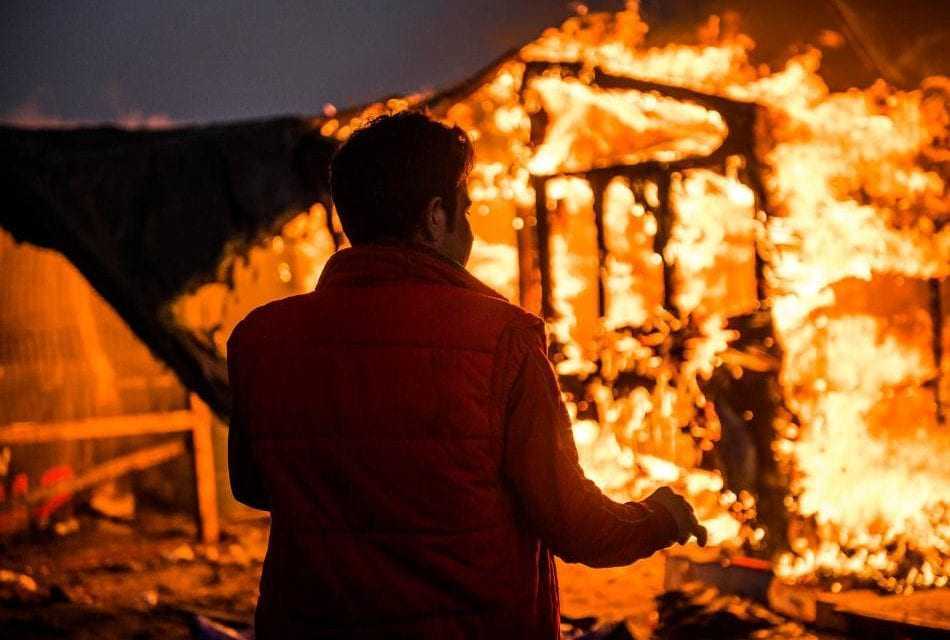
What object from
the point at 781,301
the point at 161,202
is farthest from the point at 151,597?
the point at 781,301

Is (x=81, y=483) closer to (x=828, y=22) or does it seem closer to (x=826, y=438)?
(x=826, y=438)

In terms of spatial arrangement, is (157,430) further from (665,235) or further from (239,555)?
(665,235)

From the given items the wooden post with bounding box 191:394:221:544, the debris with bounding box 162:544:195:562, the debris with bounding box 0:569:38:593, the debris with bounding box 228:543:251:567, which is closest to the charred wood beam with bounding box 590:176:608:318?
the wooden post with bounding box 191:394:221:544

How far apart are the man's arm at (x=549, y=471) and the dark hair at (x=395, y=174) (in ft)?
1.22

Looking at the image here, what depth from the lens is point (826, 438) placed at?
5762 millimetres

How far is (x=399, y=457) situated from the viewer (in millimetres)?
1554

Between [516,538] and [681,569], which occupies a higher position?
[516,538]

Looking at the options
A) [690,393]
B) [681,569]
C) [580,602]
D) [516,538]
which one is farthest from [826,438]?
[516,538]

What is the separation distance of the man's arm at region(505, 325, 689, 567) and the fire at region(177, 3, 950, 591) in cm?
432

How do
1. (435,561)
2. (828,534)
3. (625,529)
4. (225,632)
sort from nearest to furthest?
(435,561)
(625,529)
(225,632)
(828,534)

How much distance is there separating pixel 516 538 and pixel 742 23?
5.89 metres

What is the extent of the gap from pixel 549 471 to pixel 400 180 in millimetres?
703

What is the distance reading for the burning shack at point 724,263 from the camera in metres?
5.64

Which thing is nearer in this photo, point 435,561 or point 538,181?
point 435,561
